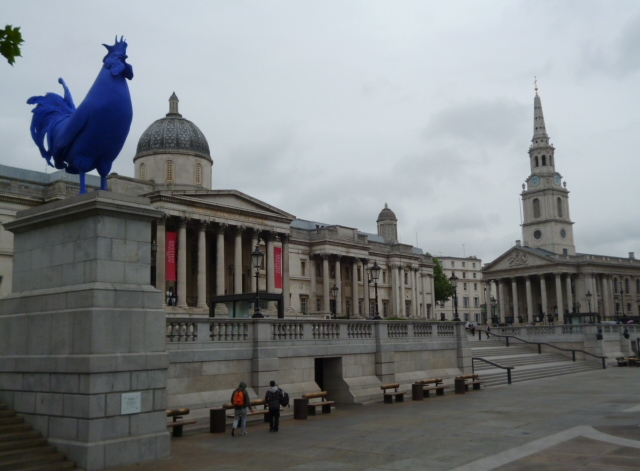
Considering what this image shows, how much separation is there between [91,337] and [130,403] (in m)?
1.71

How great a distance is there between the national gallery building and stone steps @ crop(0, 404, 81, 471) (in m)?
29.6

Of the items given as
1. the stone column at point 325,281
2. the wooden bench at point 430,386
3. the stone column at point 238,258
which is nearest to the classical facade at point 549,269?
the stone column at point 325,281

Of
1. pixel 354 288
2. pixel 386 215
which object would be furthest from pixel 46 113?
pixel 386 215

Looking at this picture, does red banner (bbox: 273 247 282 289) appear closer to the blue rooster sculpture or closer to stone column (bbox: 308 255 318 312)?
stone column (bbox: 308 255 318 312)

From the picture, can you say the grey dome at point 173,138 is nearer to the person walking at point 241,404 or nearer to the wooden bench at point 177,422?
the wooden bench at point 177,422

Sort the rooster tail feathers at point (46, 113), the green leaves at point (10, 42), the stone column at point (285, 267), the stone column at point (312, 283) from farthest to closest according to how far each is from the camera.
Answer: the stone column at point (312, 283), the stone column at point (285, 267), the rooster tail feathers at point (46, 113), the green leaves at point (10, 42)

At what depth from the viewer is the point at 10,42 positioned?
754cm

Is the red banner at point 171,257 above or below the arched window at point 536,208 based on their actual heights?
below

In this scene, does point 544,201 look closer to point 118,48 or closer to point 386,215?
point 386,215

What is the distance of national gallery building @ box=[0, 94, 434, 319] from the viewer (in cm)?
5481

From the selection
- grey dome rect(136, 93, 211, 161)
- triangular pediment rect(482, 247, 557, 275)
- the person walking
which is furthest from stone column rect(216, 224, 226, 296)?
triangular pediment rect(482, 247, 557, 275)

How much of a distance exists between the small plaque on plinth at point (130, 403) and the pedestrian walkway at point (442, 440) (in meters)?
1.15

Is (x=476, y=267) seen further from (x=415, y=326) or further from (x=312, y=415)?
(x=312, y=415)

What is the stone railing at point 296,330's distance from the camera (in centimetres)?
2028
